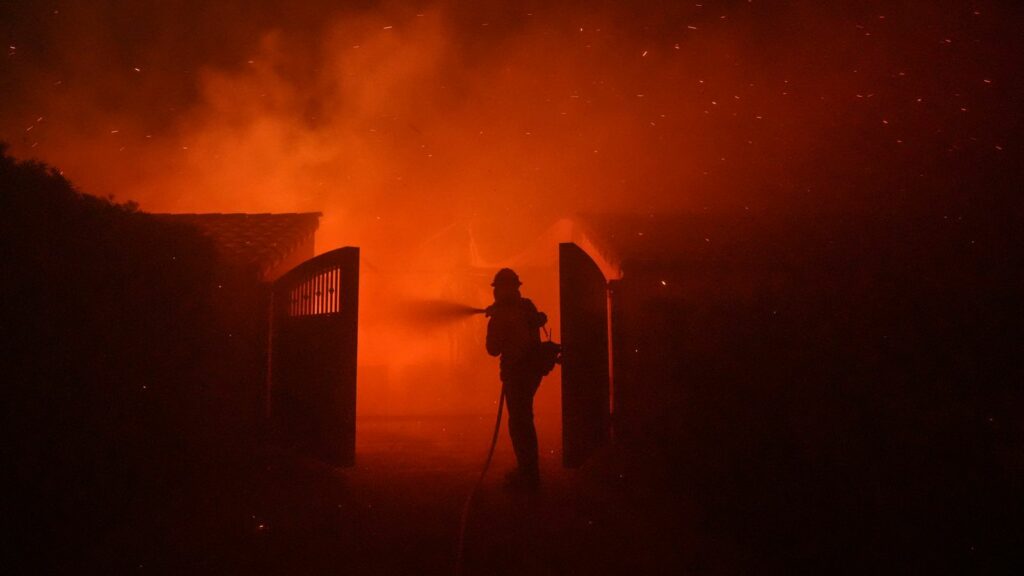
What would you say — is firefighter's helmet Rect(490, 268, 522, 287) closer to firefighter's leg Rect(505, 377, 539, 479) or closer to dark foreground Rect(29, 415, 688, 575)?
firefighter's leg Rect(505, 377, 539, 479)

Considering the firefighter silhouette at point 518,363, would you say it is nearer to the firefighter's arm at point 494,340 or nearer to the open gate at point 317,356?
the firefighter's arm at point 494,340

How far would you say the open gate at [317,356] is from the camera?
23.3 feet

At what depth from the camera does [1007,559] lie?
4715 mm

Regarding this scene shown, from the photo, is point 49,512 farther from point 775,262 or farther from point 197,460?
point 775,262

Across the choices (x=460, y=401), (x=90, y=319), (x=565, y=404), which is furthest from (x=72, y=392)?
(x=460, y=401)


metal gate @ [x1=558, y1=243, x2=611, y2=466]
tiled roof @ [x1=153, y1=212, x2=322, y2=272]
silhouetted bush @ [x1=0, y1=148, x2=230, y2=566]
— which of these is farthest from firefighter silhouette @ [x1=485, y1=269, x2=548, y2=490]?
tiled roof @ [x1=153, y1=212, x2=322, y2=272]

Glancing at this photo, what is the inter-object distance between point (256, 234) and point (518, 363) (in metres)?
5.64

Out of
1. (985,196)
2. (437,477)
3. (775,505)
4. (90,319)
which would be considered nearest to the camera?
(90,319)

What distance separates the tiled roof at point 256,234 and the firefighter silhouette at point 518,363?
13.5 feet

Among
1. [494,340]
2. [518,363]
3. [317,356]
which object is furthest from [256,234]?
[518,363]

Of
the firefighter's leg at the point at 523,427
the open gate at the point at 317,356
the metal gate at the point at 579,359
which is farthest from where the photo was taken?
the open gate at the point at 317,356

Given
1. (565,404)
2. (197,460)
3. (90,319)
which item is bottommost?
(197,460)

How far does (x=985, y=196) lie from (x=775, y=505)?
32.4 feet

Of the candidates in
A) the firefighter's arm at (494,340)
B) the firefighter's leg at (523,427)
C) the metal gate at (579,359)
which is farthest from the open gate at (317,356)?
the metal gate at (579,359)
